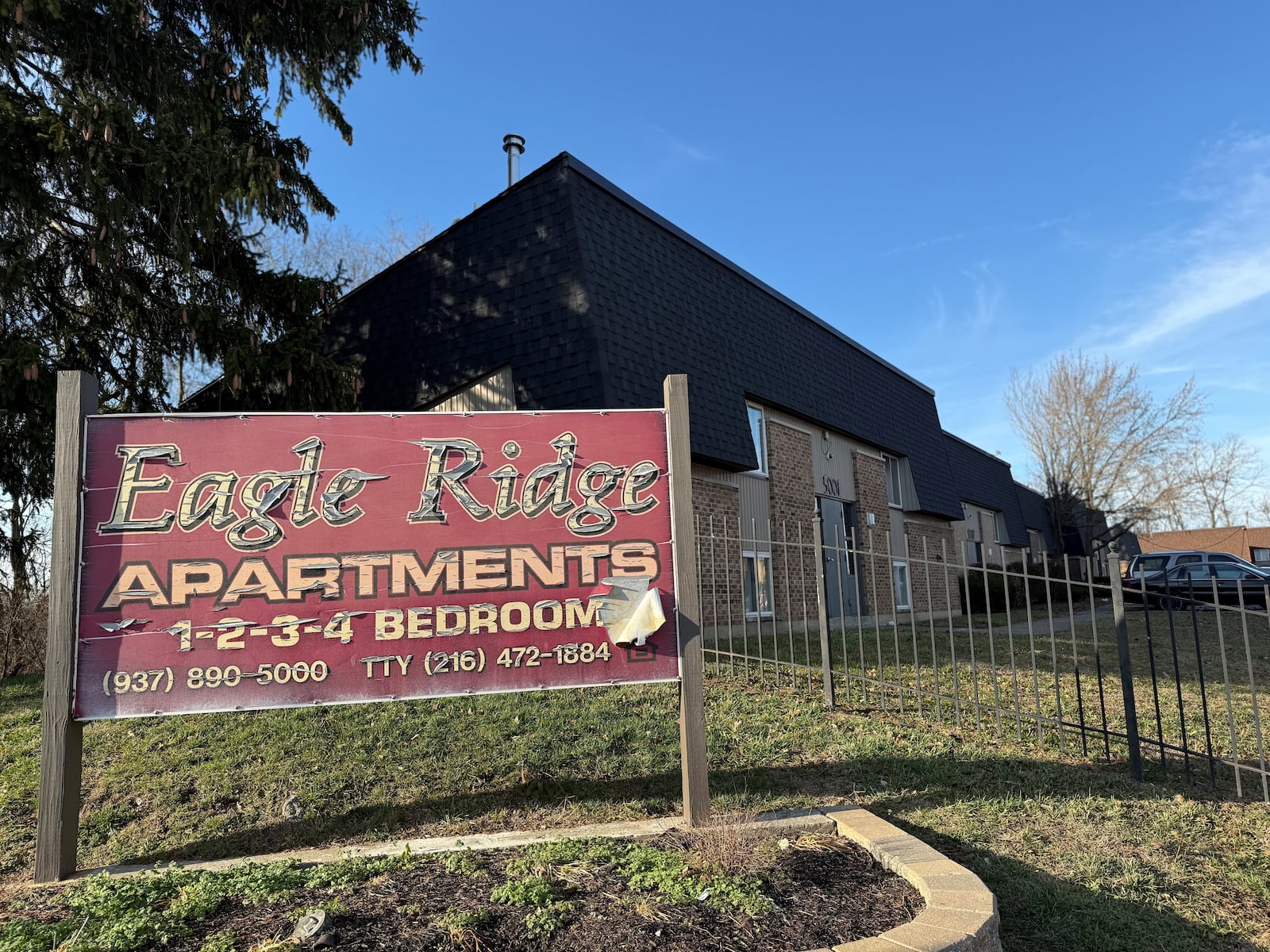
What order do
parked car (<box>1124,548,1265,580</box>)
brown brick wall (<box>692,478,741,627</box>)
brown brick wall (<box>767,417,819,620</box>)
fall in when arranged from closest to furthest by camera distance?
brown brick wall (<box>692,478,741,627</box>) < brown brick wall (<box>767,417,819,620</box>) < parked car (<box>1124,548,1265,580</box>)

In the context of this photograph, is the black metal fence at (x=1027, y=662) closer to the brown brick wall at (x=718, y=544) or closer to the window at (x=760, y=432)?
the brown brick wall at (x=718, y=544)

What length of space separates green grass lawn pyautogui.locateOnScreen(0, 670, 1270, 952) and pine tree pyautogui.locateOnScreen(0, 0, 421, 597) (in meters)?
4.33

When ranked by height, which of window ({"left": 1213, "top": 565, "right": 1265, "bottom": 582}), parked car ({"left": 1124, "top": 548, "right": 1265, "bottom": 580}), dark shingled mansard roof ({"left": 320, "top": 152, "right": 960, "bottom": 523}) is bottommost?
window ({"left": 1213, "top": 565, "right": 1265, "bottom": 582})

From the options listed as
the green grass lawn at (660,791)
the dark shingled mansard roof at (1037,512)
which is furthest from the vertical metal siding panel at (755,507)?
the dark shingled mansard roof at (1037,512)

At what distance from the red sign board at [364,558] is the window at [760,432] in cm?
1045

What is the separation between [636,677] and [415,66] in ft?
33.4

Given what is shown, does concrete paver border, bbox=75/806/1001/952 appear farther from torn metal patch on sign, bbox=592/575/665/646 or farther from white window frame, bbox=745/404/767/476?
white window frame, bbox=745/404/767/476

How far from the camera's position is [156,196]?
27.7 feet

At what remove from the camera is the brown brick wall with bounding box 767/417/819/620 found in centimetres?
1482

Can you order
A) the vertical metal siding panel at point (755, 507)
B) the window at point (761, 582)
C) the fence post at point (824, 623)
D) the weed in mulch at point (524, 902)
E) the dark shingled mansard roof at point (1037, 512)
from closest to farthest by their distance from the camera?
the weed in mulch at point (524, 902)
the fence post at point (824, 623)
the vertical metal siding panel at point (755, 507)
the window at point (761, 582)
the dark shingled mansard roof at point (1037, 512)

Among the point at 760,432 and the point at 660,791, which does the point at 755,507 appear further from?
the point at 660,791

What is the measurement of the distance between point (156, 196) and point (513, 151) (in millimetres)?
10843

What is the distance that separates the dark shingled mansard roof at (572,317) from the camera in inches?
445

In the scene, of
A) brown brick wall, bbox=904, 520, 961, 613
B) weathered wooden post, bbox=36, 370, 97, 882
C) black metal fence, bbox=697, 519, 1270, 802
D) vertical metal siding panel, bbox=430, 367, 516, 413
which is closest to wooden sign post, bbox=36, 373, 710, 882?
weathered wooden post, bbox=36, 370, 97, 882
